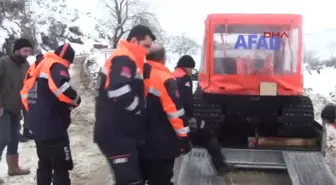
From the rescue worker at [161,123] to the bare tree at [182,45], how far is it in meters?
55.6

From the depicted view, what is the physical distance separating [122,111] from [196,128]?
80.3 inches

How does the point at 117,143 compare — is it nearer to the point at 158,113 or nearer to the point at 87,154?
the point at 158,113

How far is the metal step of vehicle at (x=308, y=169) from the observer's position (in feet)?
20.7

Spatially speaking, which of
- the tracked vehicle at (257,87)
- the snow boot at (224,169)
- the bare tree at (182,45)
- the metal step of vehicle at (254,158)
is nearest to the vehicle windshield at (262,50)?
the tracked vehicle at (257,87)

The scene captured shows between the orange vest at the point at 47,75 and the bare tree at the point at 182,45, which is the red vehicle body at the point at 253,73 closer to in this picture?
the orange vest at the point at 47,75

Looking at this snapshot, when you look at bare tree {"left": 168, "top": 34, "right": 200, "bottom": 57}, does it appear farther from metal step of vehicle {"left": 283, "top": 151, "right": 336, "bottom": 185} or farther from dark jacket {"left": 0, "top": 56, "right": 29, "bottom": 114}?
dark jacket {"left": 0, "top": 56, "right": 29, "bottom": 114}

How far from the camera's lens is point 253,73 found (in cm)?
728

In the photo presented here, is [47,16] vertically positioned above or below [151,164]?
above

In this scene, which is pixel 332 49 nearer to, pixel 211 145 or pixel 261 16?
pixel 261 16

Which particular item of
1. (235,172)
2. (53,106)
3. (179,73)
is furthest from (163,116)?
(235,172)

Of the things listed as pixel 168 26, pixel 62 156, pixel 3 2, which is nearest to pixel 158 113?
pixel 62 156

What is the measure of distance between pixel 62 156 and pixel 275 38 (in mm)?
3821

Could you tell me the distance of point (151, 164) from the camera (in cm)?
464

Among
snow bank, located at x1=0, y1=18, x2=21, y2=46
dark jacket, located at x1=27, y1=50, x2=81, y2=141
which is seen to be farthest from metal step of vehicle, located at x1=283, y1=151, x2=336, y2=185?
snow bank, located at x1=0, y1=18, x2=21, y2=46
